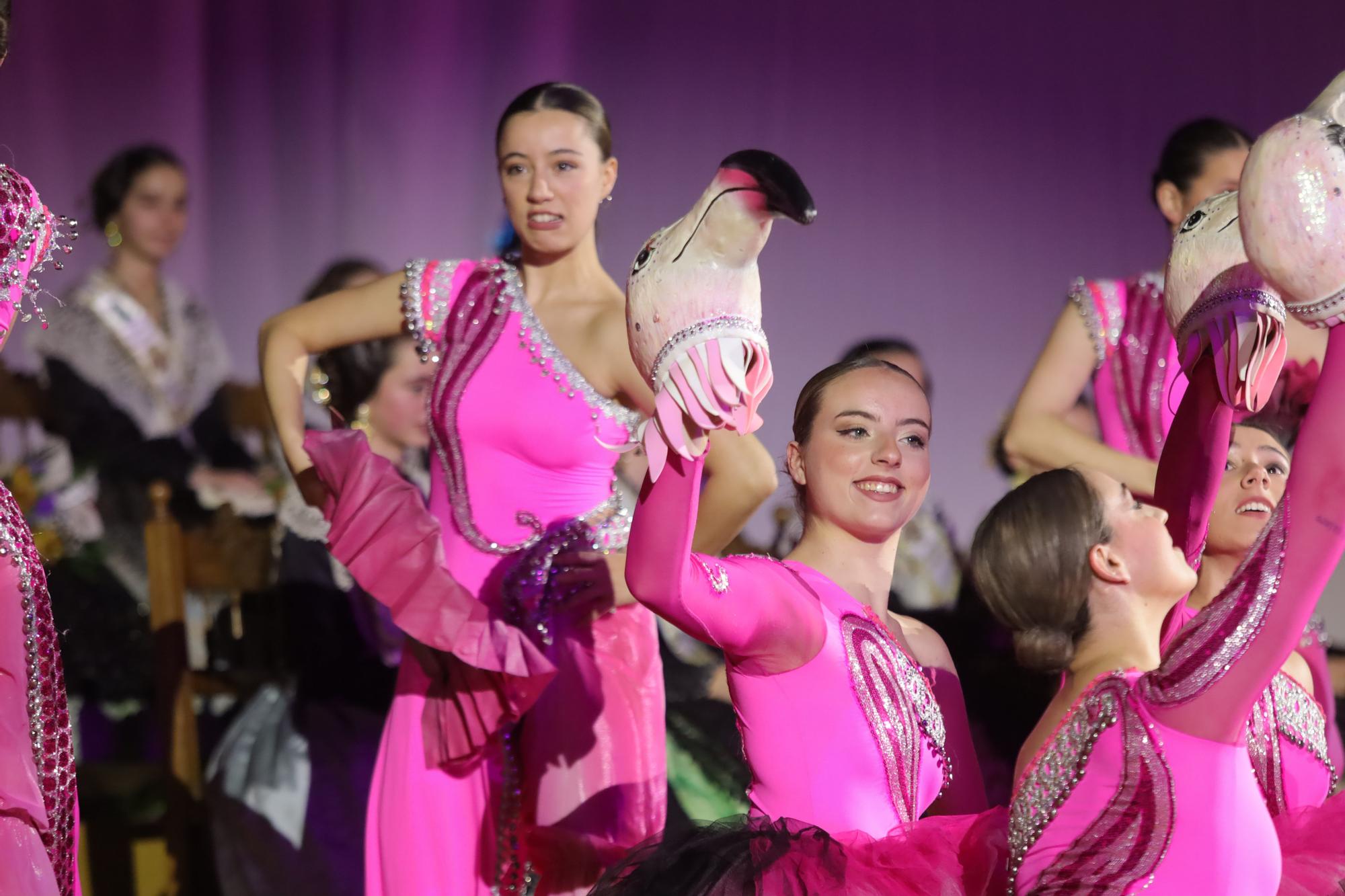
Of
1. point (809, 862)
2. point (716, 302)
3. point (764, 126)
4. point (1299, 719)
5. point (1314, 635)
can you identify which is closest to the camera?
point (716, 302)

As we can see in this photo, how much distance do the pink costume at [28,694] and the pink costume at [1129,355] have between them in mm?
1815

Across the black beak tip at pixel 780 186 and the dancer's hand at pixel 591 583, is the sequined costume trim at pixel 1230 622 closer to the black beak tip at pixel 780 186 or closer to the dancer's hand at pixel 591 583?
the black beak tip at pixel 780 186

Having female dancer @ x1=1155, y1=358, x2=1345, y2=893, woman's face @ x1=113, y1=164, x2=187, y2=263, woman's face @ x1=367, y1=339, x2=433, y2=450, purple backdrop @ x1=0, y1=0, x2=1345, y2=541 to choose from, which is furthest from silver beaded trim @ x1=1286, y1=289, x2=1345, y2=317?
woman's face @ x1=113, y1=164, x2=187, y2=263

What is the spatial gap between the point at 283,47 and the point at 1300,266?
2.99 m

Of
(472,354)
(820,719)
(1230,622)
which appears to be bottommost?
(820,719)

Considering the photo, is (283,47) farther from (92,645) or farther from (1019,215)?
(1019,215)

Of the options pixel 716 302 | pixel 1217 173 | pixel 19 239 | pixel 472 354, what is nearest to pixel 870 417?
pixel 716 302

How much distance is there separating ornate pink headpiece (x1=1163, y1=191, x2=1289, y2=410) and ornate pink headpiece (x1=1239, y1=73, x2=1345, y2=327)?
0.27 metres

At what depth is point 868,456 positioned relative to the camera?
1.77 m

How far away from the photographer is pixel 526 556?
7.28 feet

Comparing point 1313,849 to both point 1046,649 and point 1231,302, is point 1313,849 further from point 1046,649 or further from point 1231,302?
point 1231,302

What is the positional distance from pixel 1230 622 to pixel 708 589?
1.56 ft

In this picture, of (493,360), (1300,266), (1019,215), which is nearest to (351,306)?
(493,360)

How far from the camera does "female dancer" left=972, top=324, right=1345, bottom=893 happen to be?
1.30 metres
